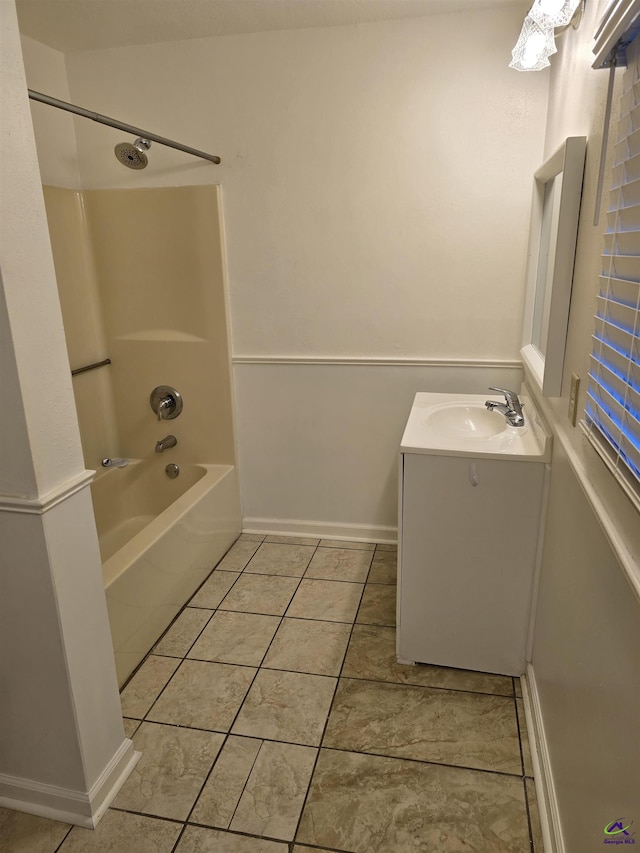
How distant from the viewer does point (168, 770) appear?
1678 mm

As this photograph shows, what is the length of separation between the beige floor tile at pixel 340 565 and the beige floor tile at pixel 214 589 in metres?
0.36

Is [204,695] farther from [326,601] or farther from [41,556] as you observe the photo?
[41,556]

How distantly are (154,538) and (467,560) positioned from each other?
116 centimetres

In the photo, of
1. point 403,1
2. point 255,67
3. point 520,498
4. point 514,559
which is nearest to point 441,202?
point 403,1

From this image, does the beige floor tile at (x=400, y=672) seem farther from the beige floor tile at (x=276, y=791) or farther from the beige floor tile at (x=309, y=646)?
the beige floor tile at (x=276, y=791)

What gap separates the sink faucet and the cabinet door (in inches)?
13.3

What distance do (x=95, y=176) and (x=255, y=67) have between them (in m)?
0.90

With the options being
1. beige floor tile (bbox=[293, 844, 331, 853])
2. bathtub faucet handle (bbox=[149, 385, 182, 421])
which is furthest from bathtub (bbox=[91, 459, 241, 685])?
beige floor tile (bbox=[293, 844, 331, 853])

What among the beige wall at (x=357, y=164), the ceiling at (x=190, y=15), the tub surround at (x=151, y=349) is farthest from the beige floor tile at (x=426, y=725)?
the ceiling at (x=190, y=15)

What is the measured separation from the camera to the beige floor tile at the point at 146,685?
1.92 meters

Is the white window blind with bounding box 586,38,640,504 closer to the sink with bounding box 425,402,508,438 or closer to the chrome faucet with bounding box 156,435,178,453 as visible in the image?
the sink with bounding box 425,402,508,438

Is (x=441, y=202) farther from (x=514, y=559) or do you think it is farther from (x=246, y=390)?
(x=514, y=559)

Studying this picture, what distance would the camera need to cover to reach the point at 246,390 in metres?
Result: 2.90

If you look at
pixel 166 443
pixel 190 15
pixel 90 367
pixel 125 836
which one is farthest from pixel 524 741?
pixel 190 15
